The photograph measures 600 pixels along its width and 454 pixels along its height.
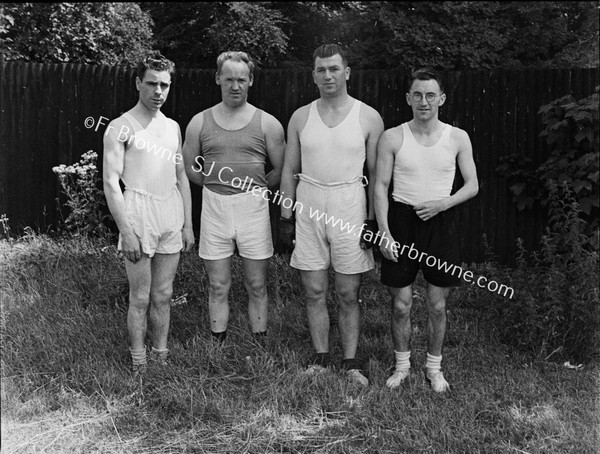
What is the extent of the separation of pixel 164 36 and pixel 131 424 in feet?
29.9

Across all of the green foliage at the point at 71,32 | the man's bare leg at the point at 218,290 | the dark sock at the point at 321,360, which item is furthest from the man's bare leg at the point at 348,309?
the green foliage at the point at 71,32

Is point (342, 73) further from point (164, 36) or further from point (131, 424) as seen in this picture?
point (164, 36)

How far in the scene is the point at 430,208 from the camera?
3631 millimetres

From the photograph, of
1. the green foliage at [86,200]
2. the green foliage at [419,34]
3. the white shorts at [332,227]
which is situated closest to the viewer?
the white shorts at [332,227]

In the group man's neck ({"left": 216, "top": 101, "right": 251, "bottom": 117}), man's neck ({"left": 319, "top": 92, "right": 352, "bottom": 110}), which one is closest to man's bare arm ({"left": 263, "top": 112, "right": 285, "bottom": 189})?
man's neck ({"left": 216, "top": 101, "right": 251, "bottom": 117})

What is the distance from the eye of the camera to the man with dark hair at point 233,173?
13.1ft

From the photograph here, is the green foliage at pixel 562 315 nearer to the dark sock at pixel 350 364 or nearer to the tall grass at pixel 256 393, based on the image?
the tall grass at pixel 256 393

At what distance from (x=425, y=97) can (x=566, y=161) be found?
2663 millimetres

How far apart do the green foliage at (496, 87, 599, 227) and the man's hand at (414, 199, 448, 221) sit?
2.38 meters

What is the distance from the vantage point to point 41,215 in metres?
7.35

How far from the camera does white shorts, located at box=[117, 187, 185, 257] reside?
12.0ft

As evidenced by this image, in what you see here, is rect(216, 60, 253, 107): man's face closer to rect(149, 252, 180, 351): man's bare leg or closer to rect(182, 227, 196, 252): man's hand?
rect(182, 227, 196, 252): man's hand

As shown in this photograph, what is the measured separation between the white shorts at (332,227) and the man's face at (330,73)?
0.57 meters

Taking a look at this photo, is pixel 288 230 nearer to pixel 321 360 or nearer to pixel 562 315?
pixel 321 360
